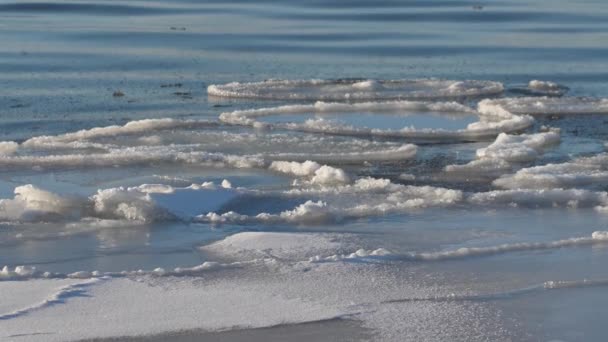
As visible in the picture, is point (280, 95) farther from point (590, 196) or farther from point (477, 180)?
point (590, 196)

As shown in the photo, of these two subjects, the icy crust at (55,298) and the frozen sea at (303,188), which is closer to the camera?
the icy crust at (55,298)

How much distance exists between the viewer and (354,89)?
11.3 m

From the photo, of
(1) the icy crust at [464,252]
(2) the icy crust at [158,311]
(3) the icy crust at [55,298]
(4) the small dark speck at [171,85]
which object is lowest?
(1) the icy crust at [464,252]

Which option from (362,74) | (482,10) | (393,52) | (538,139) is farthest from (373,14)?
(538,139)

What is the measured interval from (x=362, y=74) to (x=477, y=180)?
4.80 metres

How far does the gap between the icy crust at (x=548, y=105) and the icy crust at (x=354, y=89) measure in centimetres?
63

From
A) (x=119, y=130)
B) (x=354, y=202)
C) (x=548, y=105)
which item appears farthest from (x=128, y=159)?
(x=548, y=105)

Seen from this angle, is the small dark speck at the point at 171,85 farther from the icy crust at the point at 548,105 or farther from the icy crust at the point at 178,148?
the icy crust at the point at 548,105

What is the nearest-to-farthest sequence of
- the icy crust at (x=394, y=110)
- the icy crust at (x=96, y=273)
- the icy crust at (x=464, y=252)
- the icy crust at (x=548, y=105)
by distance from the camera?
the icy crust at (x=96, y=273) < the icy crust at (x=464, y=252) < the icy crust at (x=394, y=110) < the icy crust at (x=548, y=105)

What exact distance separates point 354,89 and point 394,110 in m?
1.06

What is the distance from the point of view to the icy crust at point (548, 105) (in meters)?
10.1

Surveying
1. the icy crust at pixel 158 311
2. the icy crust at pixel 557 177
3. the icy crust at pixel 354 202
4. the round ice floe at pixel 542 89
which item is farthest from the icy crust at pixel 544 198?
the round ice floe at pixel 542 89

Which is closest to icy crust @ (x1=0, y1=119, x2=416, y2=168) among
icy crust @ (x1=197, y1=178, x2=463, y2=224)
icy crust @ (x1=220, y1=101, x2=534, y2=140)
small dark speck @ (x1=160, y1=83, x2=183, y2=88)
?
icy crust @ (x1=220, y1=101, x2=534, y2=140)

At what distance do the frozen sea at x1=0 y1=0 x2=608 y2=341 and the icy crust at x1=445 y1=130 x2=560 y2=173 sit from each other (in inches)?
0.7
